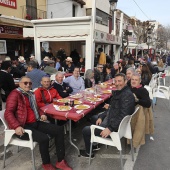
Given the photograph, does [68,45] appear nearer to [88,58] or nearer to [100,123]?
[88,58]

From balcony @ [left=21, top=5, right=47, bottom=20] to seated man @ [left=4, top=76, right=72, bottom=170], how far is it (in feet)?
32.4

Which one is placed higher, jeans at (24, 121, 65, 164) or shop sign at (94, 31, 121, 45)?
shop sign at (94, 31, 121, 45)

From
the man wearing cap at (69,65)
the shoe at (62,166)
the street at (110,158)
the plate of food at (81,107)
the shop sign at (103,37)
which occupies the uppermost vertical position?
the shop sign at (103,37)

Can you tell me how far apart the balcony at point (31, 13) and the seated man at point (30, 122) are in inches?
389

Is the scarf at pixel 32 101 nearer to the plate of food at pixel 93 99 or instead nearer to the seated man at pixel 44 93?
the seated man at pixel 44 93

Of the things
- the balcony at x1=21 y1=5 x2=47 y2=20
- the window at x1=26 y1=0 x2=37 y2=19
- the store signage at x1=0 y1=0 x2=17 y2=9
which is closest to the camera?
the store signage at x1=0 y1=0 x2=17 y2=9

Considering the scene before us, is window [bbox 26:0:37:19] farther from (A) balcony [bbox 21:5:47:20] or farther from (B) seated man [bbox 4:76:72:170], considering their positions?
(B) seated man [bbox 4:76:72:170]

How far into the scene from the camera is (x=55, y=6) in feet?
46.1

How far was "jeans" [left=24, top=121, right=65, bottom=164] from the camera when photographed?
2643 mm

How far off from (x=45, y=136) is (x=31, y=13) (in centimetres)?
1106

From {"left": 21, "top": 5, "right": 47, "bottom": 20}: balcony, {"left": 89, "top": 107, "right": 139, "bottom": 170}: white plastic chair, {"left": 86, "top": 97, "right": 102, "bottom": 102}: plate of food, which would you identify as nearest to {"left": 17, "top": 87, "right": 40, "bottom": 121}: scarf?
{"left": 89, "top": 107, "right": 139, "bottom": 170}: white plastic chair

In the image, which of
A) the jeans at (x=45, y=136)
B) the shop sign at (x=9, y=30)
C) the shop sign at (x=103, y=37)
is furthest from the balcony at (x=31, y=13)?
the jeans at (x=45, y=136)

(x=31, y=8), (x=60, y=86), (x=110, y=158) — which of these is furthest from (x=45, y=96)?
(x=31, y=8)

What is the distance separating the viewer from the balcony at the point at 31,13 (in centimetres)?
1136
